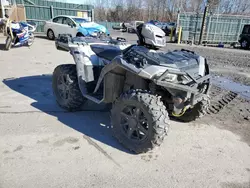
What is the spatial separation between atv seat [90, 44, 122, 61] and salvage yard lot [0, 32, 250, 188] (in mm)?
1150

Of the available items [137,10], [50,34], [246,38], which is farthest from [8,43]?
[137,10]

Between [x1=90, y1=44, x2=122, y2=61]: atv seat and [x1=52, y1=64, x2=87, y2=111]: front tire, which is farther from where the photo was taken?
[x1=52, y1=64, x2=87, y2=111]: front tire

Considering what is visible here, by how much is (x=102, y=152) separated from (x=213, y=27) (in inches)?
803

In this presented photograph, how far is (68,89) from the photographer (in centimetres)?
410

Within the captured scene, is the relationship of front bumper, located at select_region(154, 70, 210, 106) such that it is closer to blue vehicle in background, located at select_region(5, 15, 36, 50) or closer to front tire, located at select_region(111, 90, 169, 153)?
front tire, located at select_region(111, 90, 169, 153)

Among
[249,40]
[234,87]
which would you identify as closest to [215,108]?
[234,87]

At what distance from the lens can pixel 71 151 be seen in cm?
313

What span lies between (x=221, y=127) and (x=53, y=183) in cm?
296

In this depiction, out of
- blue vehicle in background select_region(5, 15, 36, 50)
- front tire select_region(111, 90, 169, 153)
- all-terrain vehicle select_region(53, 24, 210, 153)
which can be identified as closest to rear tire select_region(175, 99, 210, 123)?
all-terrain vehicle select_region(53, 24, 210, 153)

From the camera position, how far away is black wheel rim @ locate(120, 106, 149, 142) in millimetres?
3018

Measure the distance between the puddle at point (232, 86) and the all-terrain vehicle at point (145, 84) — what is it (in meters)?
2.85

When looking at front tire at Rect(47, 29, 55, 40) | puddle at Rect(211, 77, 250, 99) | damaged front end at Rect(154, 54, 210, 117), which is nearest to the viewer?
damaged front end at Rect(154, 54, 210, 117)

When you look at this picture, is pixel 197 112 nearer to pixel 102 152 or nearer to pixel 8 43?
pixel 102 152

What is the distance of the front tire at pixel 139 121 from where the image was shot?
2.82 m
